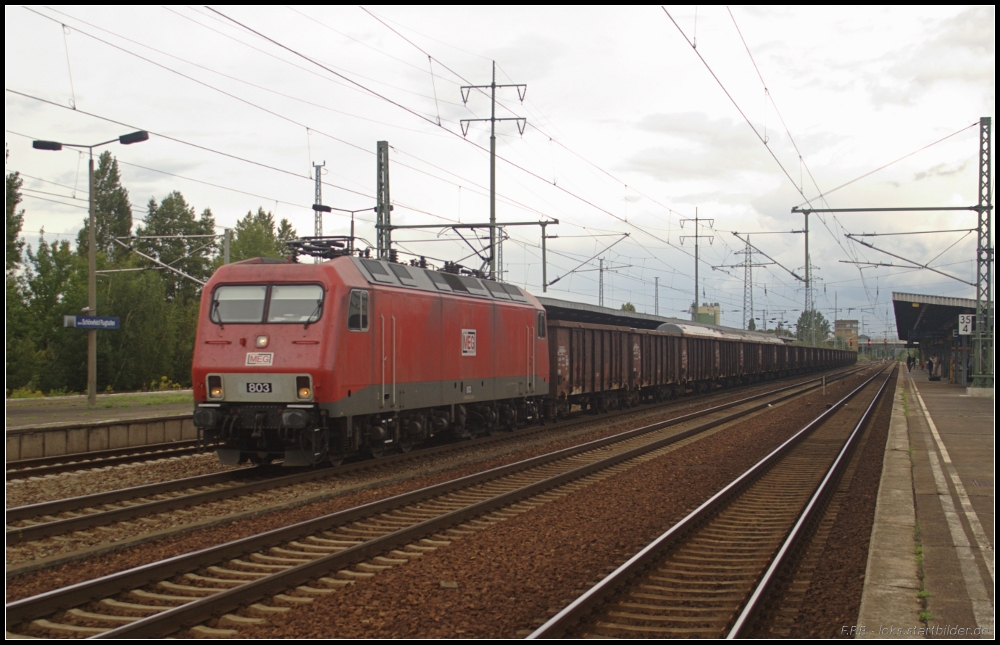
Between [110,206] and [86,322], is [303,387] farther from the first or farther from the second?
[110,206]

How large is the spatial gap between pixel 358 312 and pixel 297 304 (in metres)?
0.99

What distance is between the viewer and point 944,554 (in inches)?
317

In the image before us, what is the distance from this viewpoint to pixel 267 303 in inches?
514

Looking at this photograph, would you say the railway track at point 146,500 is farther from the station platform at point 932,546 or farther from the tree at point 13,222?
the tree at point 13,222

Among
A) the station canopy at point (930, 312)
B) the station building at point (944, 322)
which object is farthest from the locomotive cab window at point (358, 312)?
the station canopy at point (930, 312)

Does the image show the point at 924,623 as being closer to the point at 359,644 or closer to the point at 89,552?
the point at 359,644

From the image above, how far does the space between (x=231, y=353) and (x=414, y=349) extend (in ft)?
11.3

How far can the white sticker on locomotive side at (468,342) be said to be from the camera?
55.8 ft

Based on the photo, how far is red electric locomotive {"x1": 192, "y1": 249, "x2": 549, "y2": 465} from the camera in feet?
41.3

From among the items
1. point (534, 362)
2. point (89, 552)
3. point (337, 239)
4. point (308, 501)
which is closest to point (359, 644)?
point (89, 552)

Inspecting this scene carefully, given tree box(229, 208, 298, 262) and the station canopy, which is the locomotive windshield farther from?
tree box(229, 208, 298, 262)

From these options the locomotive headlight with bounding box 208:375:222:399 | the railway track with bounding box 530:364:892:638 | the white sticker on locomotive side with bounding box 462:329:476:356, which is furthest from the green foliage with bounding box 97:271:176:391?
the railway track with bounding box 530:364:892:638

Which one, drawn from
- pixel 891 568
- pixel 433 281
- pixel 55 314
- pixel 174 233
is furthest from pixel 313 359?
pixel 174 233

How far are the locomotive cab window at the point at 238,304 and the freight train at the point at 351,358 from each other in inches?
0.7
